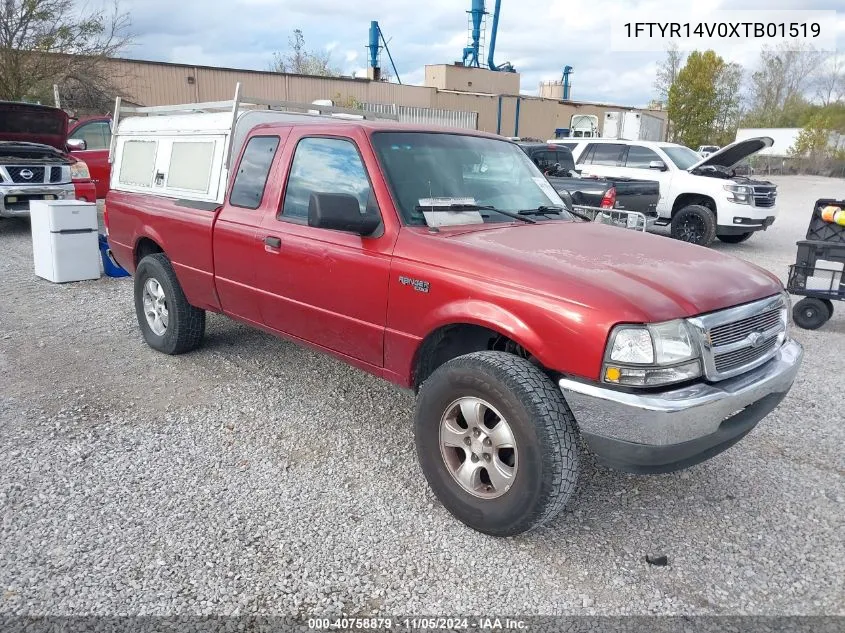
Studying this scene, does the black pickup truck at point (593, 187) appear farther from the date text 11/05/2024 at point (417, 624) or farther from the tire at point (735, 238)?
the date text 11/05/2024 at point (417, 624)

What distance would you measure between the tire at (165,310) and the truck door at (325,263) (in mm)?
1169

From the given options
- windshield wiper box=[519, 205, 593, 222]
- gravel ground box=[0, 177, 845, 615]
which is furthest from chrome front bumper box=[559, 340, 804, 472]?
windshield wiper box=[519, 205, 593, 222]

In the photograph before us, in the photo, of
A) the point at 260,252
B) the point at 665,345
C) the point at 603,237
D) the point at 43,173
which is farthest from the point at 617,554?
the point at 43,173

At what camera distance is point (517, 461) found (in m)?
2.83

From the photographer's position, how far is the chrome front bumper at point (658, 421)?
258 centimetres

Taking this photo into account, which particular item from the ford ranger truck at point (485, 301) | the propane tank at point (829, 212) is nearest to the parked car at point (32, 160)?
the ford ranger truck at point (485, 301)

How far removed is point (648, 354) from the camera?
2.61m

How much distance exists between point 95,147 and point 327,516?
12766 mm

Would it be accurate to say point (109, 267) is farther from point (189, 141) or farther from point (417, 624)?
point (417, 624)

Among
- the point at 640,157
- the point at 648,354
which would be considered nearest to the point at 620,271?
the point at 648,354

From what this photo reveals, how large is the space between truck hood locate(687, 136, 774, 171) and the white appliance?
905 cm

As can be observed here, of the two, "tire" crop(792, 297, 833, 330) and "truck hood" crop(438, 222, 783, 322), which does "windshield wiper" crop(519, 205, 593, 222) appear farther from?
"tire" crop(792, 297, 833, 330)

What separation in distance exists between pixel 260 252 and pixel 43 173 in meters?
8.39

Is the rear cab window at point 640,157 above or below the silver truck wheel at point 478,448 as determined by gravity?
above
